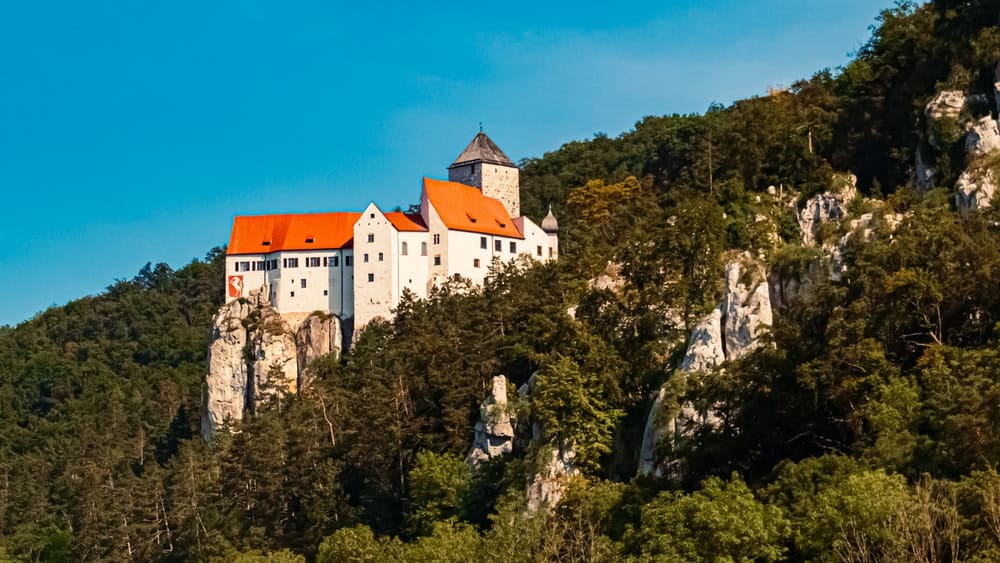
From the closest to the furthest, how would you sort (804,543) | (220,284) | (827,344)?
(804,543), (827,344), (220,284)

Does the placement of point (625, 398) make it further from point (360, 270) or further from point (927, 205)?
point (360, 270)

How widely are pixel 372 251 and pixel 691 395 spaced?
1544 inches

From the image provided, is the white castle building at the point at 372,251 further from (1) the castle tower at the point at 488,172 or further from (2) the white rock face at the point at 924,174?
(2) the white rock face at the point at 924,174

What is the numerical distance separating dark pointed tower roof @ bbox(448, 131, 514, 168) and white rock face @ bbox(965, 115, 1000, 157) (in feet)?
147

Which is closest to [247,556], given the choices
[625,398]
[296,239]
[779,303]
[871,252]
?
[625,398]

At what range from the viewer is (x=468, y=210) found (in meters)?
91.1

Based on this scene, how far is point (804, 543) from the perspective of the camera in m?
39.9

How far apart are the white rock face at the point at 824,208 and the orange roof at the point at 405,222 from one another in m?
29.7

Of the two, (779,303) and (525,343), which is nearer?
(779,303)

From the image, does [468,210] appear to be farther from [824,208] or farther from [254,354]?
[824,208]

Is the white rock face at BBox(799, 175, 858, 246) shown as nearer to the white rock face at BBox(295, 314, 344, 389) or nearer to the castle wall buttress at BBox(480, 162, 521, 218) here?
the white rock face at BBox(295, 314, 344, 389)

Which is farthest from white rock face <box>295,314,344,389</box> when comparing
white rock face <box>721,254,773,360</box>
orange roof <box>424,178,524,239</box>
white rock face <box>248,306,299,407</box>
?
white rock face <box>721,254,773,360</box>

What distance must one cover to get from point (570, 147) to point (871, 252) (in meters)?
83.5

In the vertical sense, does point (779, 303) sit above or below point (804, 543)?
above
